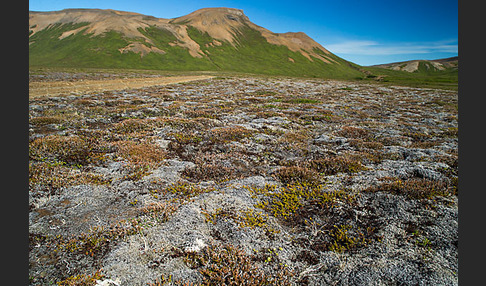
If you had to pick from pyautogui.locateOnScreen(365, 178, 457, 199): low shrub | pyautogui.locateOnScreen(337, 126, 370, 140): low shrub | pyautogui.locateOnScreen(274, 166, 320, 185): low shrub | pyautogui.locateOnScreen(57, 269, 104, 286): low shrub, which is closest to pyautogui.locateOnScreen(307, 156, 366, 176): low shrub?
pyautogui.locateOnScreen(274, 166, 320, 185): low shrub

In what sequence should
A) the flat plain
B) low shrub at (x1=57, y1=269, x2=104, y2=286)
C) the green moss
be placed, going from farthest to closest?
the green moss, the flat plain, low shrub at (x1=57, y1=269, x2=104, y2=286)

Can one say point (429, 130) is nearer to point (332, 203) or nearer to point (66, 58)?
point (332, 203)

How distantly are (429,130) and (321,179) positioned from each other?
39.6 ft

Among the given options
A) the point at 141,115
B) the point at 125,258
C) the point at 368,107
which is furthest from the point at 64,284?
the point at 368,107

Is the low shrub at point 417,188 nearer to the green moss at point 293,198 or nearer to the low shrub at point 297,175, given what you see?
the green moss at point 293,198

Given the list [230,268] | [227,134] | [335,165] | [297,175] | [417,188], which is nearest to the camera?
[230,268]

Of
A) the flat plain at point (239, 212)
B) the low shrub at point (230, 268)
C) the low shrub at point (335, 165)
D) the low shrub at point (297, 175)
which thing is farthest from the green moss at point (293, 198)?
the low shrub at point (230, 268)

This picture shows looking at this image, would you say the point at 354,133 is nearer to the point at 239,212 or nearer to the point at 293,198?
the point at 293,198

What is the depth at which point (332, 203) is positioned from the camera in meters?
6.13

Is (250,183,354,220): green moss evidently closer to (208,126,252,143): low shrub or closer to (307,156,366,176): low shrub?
(307,156,366,176): low shrub

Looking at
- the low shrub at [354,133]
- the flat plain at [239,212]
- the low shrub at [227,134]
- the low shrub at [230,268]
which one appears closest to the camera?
the low shrub at [230,268]

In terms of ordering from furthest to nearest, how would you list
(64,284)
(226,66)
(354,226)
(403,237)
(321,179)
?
(226,66) < (321,179) < (354,226) < (403,237) < (64,284)

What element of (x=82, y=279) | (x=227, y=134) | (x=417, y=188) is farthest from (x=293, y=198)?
(x=227, y=134)

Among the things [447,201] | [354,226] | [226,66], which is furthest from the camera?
[226,66]
